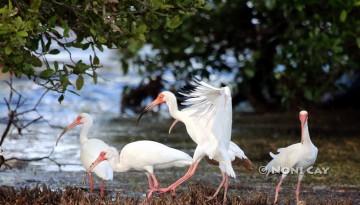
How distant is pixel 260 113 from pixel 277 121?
4.10 ft

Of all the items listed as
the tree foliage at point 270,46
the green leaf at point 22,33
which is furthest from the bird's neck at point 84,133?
the tree foliage at point 270,46

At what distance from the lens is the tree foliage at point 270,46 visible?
1228 cm

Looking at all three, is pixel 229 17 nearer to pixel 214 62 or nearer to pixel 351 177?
pixel 214 62

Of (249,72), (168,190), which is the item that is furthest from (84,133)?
(249,72)

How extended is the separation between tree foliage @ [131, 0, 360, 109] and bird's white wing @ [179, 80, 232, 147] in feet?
15.0

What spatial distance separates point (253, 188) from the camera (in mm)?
8859

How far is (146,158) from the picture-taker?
25.0 feet

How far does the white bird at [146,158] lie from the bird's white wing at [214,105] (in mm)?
513

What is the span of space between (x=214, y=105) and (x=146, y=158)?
0.82 metres

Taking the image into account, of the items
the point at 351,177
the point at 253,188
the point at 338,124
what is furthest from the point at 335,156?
the point at 338,124

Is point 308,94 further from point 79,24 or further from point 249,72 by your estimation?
point 79,24

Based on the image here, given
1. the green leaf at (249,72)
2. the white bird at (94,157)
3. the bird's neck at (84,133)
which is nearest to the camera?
the white bird at (94,157)

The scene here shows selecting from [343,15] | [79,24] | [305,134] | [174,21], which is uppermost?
[343,15]

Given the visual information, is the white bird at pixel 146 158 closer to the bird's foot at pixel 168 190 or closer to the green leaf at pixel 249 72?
the bird's foot at pixel 168 190
